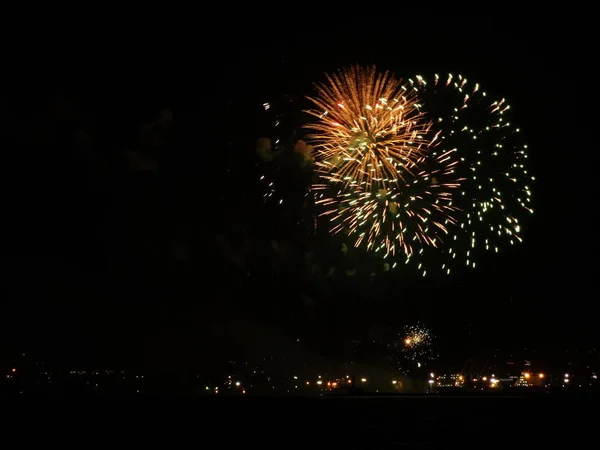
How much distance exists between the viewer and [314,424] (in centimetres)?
1475

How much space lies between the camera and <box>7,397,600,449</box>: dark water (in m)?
12.3

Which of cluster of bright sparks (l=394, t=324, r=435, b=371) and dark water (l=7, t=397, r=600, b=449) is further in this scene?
cluster of bright sparks (l=394, t=324, r=435, b=371)

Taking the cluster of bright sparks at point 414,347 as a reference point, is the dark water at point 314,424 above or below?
below

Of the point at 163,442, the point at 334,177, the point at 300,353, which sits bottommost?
the point at 163,442

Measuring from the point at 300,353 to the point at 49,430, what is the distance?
42.3 meters

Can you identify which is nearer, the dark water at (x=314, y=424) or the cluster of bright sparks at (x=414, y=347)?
the dark water at (x=314, y=424)

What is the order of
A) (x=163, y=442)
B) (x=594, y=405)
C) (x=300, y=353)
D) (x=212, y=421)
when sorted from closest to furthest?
(x=163, y=442)
(x=212, y=421)
(x=594, y=405)
(x=300, y=353)

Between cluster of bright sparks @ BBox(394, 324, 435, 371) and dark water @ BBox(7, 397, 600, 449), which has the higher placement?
cluster of bright sparks @ BBox(394, 324, 435, 371)

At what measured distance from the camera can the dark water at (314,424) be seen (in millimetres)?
12289

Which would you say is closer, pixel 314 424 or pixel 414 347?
pixel 314 424

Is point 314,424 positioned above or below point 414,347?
below

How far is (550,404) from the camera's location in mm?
20000

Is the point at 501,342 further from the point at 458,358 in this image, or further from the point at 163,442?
the point at 163,442

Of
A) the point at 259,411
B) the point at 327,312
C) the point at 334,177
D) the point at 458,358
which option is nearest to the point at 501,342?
the point at 458,358
